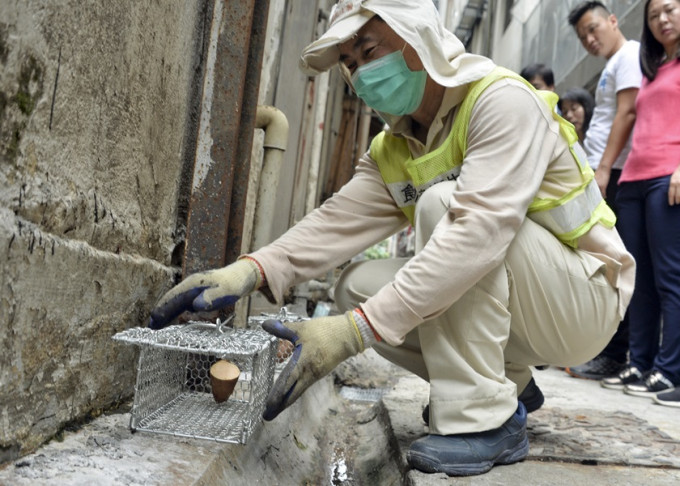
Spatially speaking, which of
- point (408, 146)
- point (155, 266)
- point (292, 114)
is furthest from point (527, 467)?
point (292, 114)

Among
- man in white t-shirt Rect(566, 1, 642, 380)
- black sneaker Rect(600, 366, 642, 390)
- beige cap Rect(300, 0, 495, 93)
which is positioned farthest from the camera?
man in white t-shirt Rect(566, 1, 642, 380)

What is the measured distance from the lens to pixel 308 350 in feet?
5.31

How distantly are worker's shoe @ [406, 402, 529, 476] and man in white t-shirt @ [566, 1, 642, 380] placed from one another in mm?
2151

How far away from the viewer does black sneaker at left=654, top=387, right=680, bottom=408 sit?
289cm

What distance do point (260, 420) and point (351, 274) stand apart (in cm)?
62

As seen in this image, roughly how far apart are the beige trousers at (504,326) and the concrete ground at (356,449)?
210mm

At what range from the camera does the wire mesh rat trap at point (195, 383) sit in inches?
61.0

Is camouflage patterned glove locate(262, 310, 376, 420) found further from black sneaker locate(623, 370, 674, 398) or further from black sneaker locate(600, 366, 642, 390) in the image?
black sneaker locate(600, 366, 642, 390)

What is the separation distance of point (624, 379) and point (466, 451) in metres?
2.06

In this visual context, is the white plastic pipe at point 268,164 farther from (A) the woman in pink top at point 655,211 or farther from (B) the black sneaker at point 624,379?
(B) the black sneaker at point 624,379

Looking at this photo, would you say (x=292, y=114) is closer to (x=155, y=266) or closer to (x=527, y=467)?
(x=155, y=266)

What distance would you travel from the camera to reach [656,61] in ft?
10.8

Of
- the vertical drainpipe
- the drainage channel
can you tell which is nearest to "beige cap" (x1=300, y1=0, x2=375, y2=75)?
the vertical drainpipe

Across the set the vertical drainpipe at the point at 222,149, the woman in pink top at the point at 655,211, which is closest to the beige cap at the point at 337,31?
the vertical drainpipe at the point at 222,149
